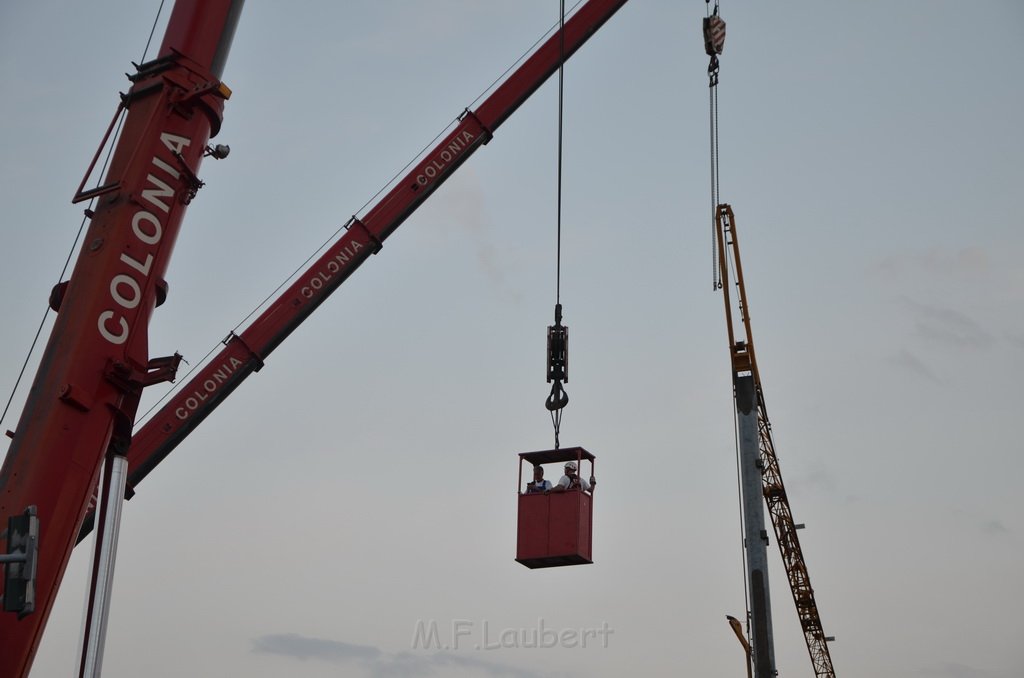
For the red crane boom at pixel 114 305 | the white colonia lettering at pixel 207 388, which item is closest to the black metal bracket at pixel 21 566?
the red crane boom at pixel 114 305

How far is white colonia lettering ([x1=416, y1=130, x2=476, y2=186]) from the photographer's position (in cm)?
2369

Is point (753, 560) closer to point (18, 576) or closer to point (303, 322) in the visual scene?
point (303, 322)

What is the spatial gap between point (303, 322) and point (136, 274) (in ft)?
25.1

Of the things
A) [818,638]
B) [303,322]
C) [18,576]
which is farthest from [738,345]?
[18,576]

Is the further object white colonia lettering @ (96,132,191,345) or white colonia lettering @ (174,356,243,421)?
white colonia lettering @ (174,356,243,421)

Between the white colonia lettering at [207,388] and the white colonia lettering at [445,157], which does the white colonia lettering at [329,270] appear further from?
the white colonia lettering at [445,157]

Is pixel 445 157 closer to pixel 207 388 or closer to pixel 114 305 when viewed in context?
pixel 207 388

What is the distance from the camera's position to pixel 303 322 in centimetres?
2247

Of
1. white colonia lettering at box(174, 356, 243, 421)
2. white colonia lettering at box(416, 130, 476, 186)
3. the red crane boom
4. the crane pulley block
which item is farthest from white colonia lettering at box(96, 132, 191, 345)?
the crane pulley block

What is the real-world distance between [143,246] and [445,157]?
9954 mm

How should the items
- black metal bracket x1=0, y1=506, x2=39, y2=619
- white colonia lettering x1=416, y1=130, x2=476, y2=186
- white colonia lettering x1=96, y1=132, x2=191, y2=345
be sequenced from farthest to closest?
white colonia lettering x1=416, y1=130, x2=476, y2=186 → white colonia lettering x1=96, y1=132, x2=191, y2=345 → black metal bracket x1=0, y1=506, x2=39, y2=619

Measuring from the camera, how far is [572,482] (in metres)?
18.6

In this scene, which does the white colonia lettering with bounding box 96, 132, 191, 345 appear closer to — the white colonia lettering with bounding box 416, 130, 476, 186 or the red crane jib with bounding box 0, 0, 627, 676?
the red crane jib with bounding box 0, 0, 627, 676

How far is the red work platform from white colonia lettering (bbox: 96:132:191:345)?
700 centimetres
